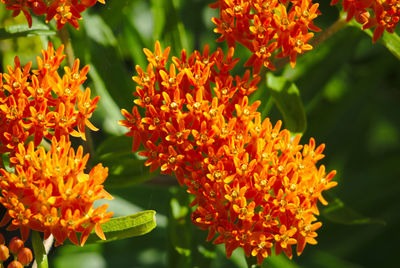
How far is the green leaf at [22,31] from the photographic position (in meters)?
1.59

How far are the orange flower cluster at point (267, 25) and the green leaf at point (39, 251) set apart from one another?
693 mm

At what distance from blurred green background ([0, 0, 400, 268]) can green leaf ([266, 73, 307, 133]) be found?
5cm

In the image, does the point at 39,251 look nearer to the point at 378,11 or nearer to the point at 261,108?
the point at 261,108

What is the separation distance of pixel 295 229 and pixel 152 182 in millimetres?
583

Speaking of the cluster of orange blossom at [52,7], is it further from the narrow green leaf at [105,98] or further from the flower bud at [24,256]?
the flower bud at [24,256]

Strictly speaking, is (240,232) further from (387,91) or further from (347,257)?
(387,91)

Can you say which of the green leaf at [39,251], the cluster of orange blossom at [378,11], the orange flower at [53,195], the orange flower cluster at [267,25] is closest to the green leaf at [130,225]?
the orange flower at [53,195]

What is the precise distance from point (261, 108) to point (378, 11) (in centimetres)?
43

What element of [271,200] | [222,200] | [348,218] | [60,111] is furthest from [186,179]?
[348,218]

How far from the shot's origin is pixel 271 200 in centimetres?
140

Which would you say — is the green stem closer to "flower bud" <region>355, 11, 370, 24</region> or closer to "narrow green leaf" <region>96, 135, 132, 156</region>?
"narrow green leaf" <region>96, 135, 132, 156</region>

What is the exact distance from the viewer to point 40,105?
4.64 feet

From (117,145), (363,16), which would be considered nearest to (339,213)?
(363,16)

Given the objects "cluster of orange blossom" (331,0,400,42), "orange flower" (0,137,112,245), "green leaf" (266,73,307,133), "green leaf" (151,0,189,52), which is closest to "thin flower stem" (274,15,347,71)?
"green leaf" (266,73,307,133)
